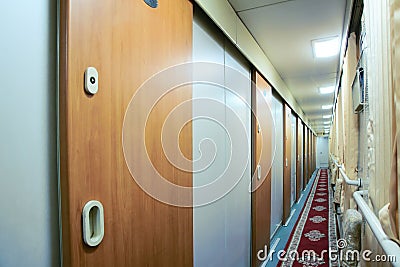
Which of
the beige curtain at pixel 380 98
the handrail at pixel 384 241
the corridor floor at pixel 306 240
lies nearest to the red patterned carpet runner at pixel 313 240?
the corridor floor at pixel 306 240

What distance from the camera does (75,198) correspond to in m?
0.67

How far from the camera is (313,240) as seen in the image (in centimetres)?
331

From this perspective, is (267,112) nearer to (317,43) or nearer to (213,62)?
(317,43)

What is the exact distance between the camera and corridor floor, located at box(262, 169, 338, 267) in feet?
9.11

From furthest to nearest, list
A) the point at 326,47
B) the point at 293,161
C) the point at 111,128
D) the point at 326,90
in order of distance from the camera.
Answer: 1. the point at 293,161
2. the point at 326,90
3. the point at 326,47
4. the point at 111,128

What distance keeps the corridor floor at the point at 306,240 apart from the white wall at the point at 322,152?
11826 mm

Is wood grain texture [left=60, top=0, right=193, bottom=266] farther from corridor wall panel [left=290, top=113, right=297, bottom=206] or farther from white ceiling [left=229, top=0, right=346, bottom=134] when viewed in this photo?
corridor wall panel [left=290, top=113, right=297, bottom=206]

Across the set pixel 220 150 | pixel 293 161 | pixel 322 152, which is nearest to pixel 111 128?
pixel 220 150

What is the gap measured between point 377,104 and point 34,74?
116 centimetres

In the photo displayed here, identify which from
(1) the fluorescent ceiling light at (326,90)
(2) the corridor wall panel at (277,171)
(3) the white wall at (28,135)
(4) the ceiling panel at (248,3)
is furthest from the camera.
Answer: (1) the fluorescent ceiling light at (326,90)

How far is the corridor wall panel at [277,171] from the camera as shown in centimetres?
359

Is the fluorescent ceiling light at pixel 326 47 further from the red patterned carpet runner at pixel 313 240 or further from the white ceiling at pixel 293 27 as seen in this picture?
the red patterned carpet runner at pixel 313 240

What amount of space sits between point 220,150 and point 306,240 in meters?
2.41

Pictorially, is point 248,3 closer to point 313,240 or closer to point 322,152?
point 313,240
